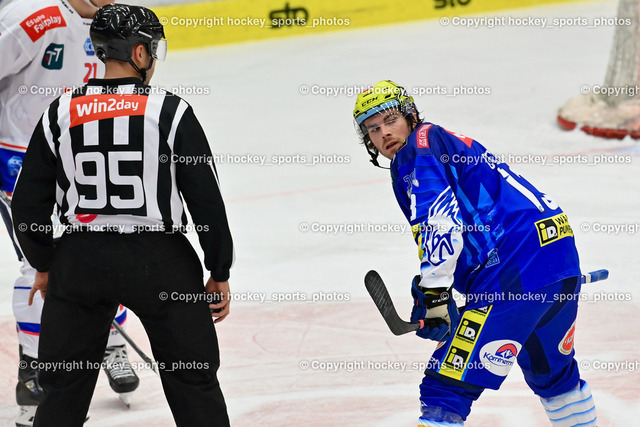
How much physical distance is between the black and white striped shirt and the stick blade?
0.47 m

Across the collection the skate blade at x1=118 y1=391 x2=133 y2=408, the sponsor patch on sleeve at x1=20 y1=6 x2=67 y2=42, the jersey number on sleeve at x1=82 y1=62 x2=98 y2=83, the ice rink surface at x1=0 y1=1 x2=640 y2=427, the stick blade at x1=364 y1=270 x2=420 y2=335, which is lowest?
the ice rink surface at x1=0 y1=1 x2=640 y2=427

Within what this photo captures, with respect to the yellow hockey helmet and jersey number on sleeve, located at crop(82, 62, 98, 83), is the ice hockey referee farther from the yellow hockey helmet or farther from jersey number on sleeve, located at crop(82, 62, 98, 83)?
jersey number on sleeve, located at crop(82, 62, 98, 83)

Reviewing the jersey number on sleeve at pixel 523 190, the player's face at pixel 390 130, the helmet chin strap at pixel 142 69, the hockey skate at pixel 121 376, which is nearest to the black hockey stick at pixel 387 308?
the jersey number on sleeve at pixel 523 190

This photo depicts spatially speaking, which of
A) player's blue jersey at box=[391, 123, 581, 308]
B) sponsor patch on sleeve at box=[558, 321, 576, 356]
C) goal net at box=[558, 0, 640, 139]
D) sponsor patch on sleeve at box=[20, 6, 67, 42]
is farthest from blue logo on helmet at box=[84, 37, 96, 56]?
goal net at box=[558, 0, 640, 139]

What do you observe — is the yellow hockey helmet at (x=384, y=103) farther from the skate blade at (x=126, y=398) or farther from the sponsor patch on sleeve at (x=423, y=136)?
the skate blade at (x=126, y=398)

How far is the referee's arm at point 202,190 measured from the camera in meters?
2.82

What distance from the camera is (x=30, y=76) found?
156 inches

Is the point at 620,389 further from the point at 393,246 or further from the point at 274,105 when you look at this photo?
the point at 274,105

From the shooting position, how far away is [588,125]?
8.09 m

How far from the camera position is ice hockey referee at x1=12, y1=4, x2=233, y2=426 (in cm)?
282

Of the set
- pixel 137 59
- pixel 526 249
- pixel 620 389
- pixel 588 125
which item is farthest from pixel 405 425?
pixel 588 125

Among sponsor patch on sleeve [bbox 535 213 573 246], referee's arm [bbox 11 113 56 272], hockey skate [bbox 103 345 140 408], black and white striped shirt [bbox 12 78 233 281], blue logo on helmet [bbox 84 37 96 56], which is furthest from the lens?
hockey skate [bbox 103 345 140 408]

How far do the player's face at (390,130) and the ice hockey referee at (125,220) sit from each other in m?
0.57

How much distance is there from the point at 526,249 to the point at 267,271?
280 cm
